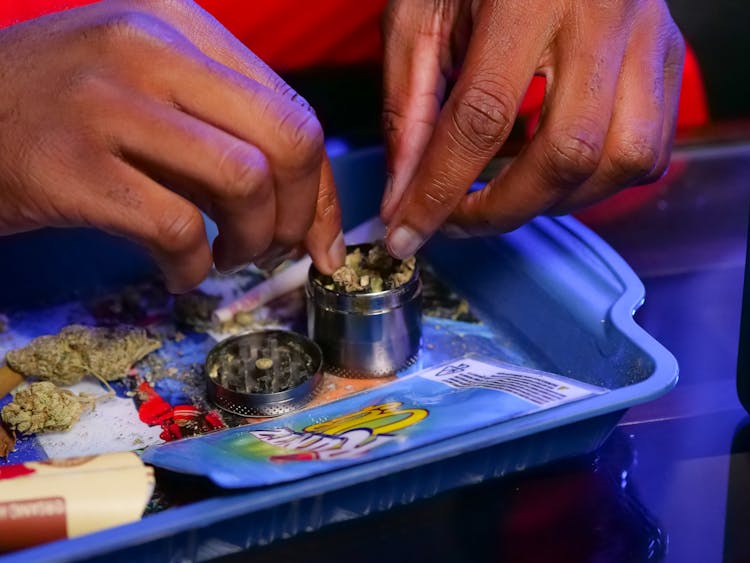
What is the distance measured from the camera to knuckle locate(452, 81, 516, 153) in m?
0.76

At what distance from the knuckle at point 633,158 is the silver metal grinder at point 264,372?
33 centimetres

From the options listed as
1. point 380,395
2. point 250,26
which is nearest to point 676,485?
point 380,395

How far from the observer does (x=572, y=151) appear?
29.8 inches

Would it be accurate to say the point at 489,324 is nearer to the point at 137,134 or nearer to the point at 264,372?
the point at 264,372

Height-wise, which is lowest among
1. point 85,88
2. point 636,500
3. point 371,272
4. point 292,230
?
point 636,500

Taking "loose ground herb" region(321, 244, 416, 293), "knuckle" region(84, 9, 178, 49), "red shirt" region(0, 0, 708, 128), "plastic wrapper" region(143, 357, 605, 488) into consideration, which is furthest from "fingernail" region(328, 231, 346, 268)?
"red shirt" region(0, 0, 708, 128)

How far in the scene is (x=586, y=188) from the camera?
0.82m

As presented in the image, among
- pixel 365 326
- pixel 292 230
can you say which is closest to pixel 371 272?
pixel 365 326

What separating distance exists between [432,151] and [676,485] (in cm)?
A: 35

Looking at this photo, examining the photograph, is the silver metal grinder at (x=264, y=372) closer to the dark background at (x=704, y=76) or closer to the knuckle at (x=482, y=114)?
the knuckle at (x=482, y=114)

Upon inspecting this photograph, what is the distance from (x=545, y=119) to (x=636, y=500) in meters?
0.33

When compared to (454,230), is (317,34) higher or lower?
higher

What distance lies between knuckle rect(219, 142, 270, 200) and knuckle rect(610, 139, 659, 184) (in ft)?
1.13

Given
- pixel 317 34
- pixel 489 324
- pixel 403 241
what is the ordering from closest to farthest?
1. pixel 403 241
2. pixel 489 324
3. pixel 317 34
